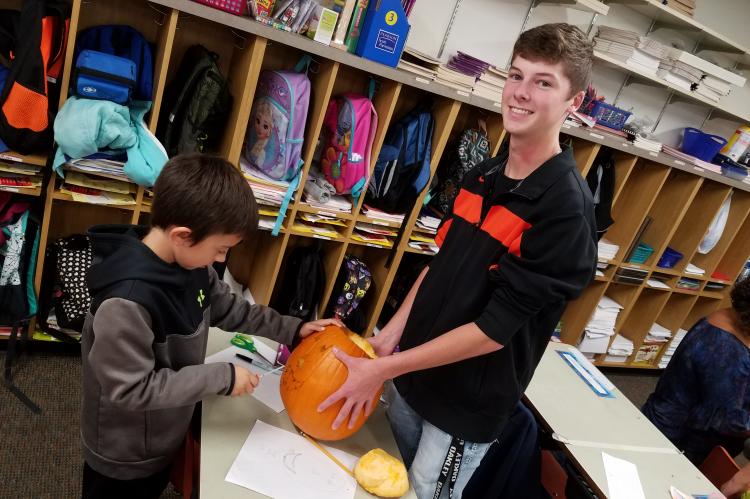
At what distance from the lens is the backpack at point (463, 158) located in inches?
116

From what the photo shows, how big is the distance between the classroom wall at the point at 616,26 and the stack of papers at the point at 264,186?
46.3 inches

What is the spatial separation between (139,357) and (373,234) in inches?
78.6

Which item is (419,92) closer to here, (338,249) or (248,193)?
(338,249)

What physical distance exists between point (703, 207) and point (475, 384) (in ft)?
11.7

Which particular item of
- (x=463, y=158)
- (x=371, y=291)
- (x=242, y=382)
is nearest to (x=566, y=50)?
(x=242, y=382)

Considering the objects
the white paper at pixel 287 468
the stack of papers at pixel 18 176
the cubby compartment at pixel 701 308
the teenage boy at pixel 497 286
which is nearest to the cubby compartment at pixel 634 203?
the cubby compartment at pixel 701 308

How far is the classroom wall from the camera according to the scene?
3.02 m

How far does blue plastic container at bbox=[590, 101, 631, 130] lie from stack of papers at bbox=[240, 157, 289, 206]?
6.83ft

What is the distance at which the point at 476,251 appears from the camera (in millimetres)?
1318

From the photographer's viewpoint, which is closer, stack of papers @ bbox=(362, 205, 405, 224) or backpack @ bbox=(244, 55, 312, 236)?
backpack @ bbox=(244, 55, 312, 236)

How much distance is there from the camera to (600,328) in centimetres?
396

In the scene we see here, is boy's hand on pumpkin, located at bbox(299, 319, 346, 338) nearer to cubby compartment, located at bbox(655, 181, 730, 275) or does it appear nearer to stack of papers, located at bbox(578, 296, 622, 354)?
stack of papers, located at bbox(578, 296, 622, 354)

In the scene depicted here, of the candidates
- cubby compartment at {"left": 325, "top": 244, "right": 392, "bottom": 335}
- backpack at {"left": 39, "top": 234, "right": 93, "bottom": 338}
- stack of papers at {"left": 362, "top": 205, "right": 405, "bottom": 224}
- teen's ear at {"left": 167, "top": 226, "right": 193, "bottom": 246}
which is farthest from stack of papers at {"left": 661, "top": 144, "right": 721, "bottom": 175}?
backpack at {"left": 39, "top": 234, "right": 93, "bottom": 338}

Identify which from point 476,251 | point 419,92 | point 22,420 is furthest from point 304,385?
point 419,92
